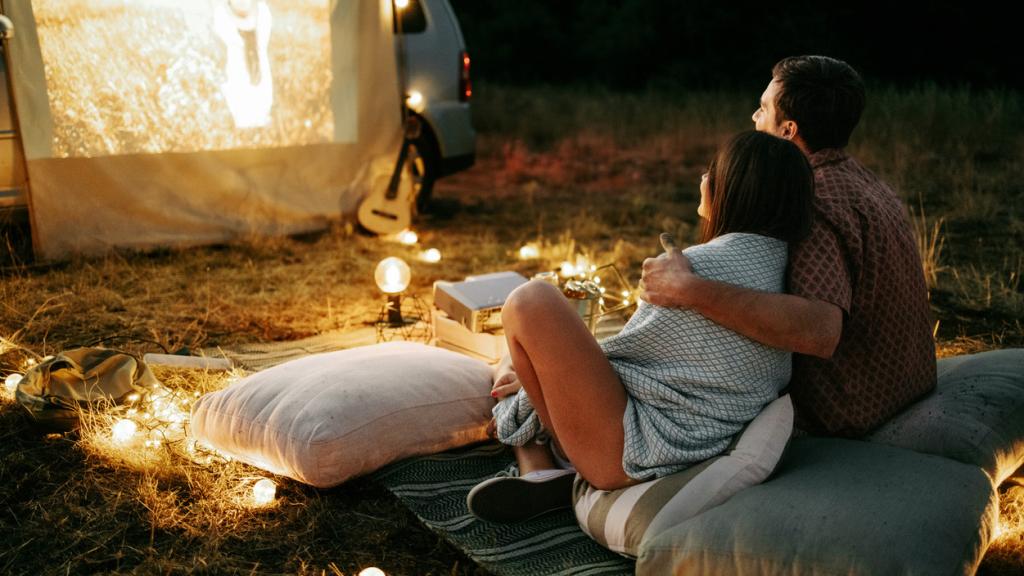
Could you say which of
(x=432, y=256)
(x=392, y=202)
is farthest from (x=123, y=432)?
(x=392, y=202)

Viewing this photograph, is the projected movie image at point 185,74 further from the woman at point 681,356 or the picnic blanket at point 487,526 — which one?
the woman at point 681,356

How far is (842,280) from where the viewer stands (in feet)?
7.53

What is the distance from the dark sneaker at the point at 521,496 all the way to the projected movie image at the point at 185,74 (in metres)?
4.01

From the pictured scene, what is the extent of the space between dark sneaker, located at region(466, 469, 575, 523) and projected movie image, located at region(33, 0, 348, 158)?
13.2ft

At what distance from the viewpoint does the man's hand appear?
86.1 inches

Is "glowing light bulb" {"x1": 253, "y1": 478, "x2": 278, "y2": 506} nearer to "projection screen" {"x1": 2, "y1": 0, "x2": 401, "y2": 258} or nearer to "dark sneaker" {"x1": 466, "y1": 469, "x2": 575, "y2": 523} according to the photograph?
"dark sneaker" {"x1": 466, "y1": 469, "x2": 575, "y2": 523}

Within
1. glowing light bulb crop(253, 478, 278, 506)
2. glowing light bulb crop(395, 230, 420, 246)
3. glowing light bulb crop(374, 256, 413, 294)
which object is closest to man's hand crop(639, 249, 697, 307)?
glowing light bulb crop(253, 478, 278, 506)

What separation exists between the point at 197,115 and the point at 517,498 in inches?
163

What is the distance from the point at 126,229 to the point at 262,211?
34.9 inches

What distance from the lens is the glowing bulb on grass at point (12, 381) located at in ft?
11.2

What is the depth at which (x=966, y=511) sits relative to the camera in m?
2.12

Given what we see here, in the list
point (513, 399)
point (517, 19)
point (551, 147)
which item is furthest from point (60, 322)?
point (517, 19)

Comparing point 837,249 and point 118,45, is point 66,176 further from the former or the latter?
point 837,249

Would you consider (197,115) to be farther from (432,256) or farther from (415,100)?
(432,256)
